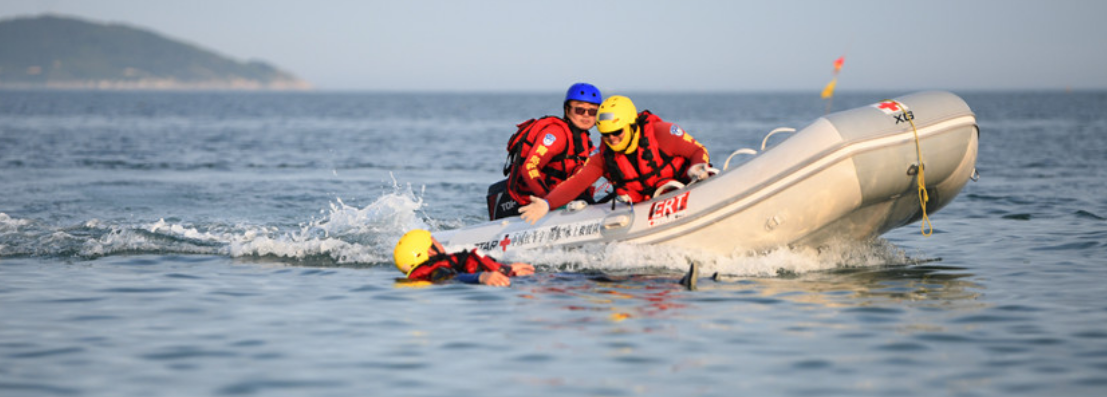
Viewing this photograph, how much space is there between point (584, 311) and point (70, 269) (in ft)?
15.9

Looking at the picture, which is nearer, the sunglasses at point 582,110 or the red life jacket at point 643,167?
the red life jacket at point 643,167

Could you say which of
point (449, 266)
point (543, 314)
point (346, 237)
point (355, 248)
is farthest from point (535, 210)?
point (346, 237)

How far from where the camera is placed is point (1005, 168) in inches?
789

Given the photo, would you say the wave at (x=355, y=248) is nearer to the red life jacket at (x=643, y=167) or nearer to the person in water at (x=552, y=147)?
the red life jacket at (x=643, y=167)

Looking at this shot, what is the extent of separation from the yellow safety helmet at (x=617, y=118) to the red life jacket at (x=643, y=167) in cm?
17

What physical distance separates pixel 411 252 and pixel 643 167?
6.63 feet

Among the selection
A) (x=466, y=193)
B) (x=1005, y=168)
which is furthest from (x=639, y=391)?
(x=1005, y=168)

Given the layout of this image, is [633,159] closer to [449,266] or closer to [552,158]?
[552,158]

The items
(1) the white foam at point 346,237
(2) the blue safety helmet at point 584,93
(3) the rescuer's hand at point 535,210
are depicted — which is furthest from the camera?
(1) the white foam at point 346,237

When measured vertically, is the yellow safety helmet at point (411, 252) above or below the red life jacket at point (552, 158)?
below

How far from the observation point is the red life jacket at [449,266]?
834cm

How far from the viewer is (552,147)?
9.45m

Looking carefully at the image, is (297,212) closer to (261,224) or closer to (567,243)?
(261,224)

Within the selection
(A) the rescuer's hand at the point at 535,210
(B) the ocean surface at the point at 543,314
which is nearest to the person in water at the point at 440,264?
(B) the ocean surface at the point at 543,314
